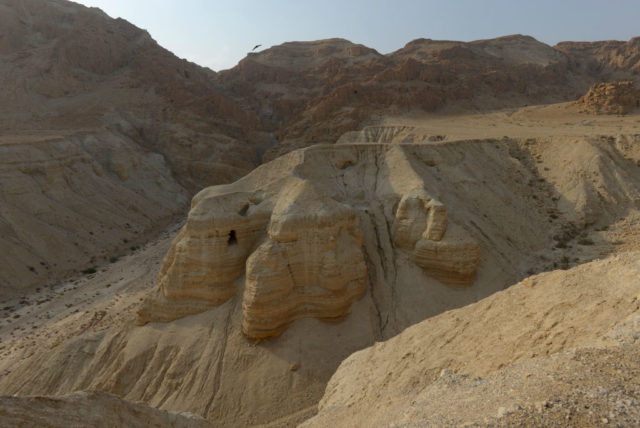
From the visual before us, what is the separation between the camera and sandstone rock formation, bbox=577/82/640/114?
33094mm

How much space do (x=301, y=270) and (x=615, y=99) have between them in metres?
35.1

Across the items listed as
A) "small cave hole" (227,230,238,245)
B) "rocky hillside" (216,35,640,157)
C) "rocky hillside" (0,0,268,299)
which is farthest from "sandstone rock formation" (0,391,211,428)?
"rocky hillside" (216,35,640,157)

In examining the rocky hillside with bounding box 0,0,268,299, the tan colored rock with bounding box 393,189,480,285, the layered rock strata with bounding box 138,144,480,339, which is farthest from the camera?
the rocky hillside with bounding box 0,0,268,299

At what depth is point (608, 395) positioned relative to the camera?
145 inches

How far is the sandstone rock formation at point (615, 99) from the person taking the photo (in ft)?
109

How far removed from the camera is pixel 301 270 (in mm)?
12133

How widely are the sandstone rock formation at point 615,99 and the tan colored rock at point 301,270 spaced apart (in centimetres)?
3263

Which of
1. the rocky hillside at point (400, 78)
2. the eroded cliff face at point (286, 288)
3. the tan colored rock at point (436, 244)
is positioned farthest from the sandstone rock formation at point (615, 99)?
the tan colored rock at point (436, 244)

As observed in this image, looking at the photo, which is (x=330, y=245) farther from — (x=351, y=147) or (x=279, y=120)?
(x=279, y=120)

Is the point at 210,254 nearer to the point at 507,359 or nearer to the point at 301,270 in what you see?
the point at 301,270

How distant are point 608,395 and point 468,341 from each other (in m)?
3.25

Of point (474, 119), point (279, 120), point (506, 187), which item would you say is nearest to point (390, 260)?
point (506, 187)

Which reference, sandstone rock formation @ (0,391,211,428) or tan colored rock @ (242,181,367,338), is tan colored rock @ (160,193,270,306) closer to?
tan colored rock @ (242,181,367,338)

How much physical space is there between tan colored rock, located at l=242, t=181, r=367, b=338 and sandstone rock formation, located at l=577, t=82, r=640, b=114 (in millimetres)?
32634
